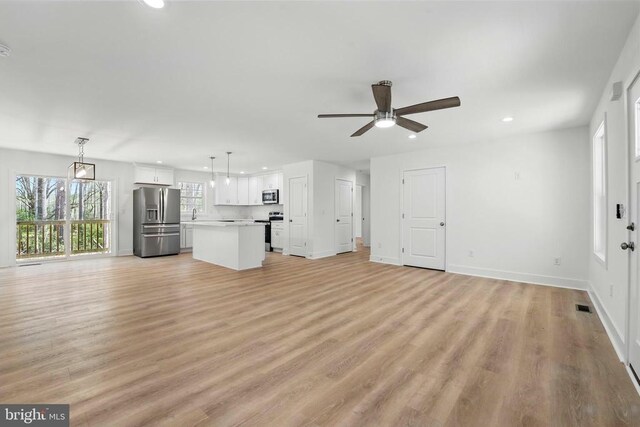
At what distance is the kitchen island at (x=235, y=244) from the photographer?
17.7ft

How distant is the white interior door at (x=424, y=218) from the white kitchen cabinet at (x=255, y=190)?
4.87 m

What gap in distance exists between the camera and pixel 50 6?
1723 mm

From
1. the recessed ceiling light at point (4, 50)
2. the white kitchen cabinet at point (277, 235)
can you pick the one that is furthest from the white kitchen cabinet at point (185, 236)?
the recessed ceiling light at point (4, 50)

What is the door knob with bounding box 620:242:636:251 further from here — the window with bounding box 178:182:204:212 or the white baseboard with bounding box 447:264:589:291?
the window with bounding box 178:182:204:212

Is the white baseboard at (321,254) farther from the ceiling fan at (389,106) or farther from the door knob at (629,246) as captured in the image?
the door knob at (629,246)

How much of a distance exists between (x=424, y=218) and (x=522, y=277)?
1.86m

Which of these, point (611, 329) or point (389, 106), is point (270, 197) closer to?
point (389, 106)

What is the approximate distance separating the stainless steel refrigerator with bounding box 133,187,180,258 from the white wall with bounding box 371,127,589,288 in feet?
20.4

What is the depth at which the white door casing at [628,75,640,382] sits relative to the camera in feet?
6.28

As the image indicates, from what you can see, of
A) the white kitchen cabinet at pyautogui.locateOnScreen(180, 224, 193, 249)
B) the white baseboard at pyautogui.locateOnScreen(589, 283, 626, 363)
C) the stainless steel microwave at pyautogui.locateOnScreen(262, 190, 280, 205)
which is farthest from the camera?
the stainless steel microwave at pyautogui.locateOnScreen(262, 190, 280, 205)

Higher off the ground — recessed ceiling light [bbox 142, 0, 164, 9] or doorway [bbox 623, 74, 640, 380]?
recessed ceiling light [bbox 142, 0, 164, 9]

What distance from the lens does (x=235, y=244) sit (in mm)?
5457

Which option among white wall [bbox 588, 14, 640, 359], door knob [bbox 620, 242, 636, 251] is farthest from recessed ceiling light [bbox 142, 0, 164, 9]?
door knob [bbox 620, 242, 636, 251]

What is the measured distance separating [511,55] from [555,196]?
121 inches
